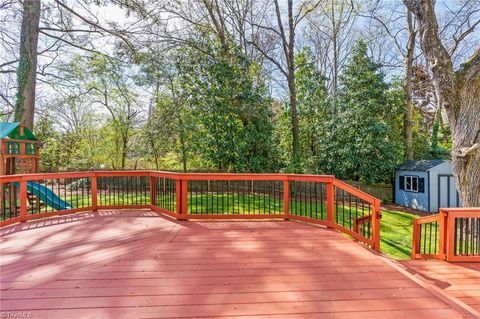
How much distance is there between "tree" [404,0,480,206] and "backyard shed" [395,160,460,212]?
6204mm

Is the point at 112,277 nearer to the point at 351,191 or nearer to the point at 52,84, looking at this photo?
the point at 351,191

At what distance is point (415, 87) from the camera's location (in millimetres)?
17938

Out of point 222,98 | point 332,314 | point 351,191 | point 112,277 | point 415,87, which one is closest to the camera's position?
point 332,314

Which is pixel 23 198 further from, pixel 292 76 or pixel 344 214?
pixel 292 76

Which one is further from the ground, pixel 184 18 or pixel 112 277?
pixel 184 18

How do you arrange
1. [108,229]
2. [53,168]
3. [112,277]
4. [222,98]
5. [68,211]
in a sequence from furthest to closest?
[53,168] < [222,98] < [68,211] < [108,229] < [112,277]

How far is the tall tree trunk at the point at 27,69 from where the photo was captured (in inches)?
328

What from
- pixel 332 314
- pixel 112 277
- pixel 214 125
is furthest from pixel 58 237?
pixel 214 125

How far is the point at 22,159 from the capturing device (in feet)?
25.9

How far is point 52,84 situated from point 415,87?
20.1m

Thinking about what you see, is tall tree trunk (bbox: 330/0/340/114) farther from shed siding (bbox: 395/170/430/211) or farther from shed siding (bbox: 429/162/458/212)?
shed siding (bbox: 429/162/458/212)

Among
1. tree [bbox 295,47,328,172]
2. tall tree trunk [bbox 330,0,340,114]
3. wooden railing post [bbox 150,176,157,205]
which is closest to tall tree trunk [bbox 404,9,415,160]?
tall tree trunk [bbox 330,0,340,114]

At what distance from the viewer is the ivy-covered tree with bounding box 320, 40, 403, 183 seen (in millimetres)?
12000

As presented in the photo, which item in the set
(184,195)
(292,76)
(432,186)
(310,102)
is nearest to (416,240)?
(184,195)
